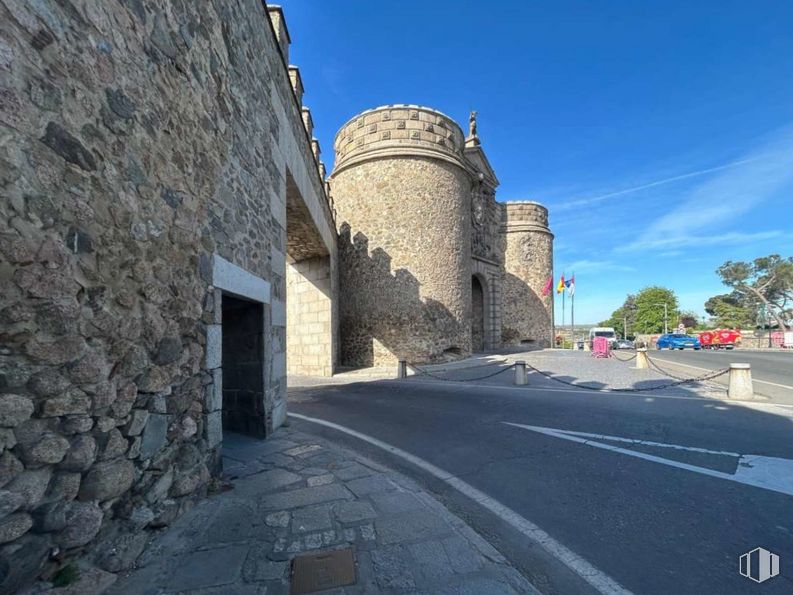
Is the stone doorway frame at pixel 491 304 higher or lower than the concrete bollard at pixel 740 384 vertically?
higher

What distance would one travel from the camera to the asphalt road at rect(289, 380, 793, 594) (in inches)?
93.3

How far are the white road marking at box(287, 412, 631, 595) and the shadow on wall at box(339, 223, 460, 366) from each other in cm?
1009

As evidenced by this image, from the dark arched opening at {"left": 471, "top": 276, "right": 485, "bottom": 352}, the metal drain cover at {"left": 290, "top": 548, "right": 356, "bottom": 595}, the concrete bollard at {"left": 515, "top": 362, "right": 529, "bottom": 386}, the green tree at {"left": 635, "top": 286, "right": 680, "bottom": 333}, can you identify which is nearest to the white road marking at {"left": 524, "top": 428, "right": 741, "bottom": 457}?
the metal drain cover at {"left": 290, "top": 548, "right": 356, "bottom": 595}

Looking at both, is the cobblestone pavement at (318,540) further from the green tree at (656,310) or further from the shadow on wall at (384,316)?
the green tree at (656,310)

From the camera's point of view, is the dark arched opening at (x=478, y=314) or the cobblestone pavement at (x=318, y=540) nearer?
the cobblestone pavement at (x=318, y=540)

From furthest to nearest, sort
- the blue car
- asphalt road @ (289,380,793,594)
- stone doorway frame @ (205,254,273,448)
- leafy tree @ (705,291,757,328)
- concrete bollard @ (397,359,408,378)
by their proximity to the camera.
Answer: leafy tree @ (705,291,757,328)
the blue car
concrete bollard @ (397,359,408,378)
stone doorway frame @ (205,254,273,448)
asphalt road @ (289,380,793,594)

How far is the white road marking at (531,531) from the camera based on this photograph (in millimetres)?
→ 2201

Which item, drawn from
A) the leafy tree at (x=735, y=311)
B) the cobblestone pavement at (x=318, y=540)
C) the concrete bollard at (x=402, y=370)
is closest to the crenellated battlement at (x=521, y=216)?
the concrete bollard at (x=402, y=370)

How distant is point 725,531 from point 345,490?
2.94 m

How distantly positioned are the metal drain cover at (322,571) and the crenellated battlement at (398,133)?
1439 cm

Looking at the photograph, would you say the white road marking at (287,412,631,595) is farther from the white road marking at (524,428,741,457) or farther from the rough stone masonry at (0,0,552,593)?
the white road marking at (524,428,741,457)

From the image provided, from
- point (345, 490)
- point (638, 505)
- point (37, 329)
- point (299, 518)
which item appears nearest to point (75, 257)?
point (37, 329)

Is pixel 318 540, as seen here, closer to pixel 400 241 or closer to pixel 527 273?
pixel 400 241

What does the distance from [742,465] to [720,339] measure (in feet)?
112
